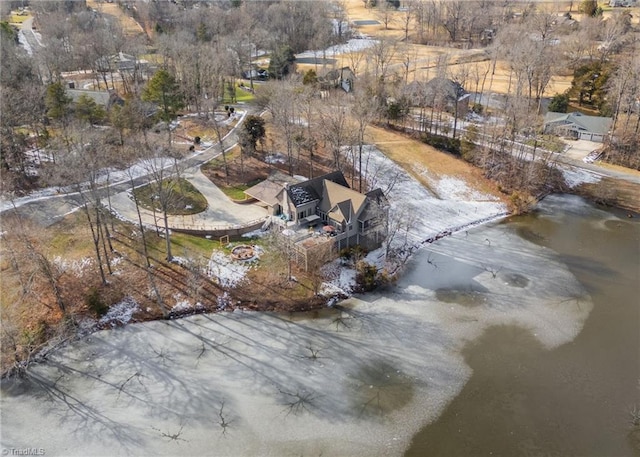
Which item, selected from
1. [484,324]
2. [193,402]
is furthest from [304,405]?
[484,324]

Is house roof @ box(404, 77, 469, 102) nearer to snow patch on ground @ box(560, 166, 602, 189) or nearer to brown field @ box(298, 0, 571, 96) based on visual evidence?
brown field @ box(298, 0, 571, 96)

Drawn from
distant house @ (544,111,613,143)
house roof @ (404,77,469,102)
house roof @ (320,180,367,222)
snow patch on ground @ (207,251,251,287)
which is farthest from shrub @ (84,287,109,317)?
distant house @ (544,111,613,143)

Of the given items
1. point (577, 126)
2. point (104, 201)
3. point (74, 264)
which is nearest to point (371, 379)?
point (74, 264)

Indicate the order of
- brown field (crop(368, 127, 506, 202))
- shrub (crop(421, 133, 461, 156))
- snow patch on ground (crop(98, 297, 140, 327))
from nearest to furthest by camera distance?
snow patch on ground (crop(98, 297, 140, 327)) < brown field (crop(368, 127, 506, 202)) < shrub (crop(421, 133, 461, 156))

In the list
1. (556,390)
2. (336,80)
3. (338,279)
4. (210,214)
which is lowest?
(556,390)

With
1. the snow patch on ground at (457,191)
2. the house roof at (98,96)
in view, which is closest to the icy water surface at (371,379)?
the snow patch on ground at (457,191)

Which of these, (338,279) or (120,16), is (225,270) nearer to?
(338,279)
